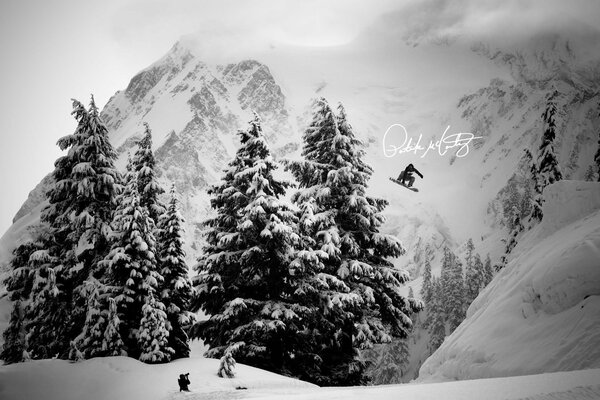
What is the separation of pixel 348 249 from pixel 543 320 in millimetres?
8329

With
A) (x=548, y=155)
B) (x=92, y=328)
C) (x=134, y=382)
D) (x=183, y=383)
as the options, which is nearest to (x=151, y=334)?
(x=92, y=328)

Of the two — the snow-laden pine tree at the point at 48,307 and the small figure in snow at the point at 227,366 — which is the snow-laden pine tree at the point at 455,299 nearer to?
the snow-laden pine tree at the point at 48,307

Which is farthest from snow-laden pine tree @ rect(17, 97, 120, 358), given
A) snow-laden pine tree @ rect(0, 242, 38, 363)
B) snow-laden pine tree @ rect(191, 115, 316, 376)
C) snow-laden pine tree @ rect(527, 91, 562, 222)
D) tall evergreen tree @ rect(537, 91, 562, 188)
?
tall evergreen tree @ rect(537, 91, 562, 188)

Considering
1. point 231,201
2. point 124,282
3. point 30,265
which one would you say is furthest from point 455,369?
point 30,265

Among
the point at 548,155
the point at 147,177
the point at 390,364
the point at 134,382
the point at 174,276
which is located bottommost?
the point at 390,364

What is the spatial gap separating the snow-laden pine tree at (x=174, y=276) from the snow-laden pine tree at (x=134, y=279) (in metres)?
1.58

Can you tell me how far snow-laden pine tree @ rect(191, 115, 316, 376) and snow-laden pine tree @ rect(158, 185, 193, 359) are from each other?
9.12 feet

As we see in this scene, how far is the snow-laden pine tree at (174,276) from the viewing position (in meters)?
18.4

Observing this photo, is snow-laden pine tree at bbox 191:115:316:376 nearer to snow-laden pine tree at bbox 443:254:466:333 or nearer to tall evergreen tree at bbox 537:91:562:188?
tall evergreen tree at bbox 537:91:562:188

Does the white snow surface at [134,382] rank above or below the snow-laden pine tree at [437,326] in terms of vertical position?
above

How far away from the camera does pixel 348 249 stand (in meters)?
16.0

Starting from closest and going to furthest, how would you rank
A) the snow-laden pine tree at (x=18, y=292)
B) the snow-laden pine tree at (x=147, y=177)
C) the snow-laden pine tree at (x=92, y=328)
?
the snow-laden pine tree at (x=92, y=328), the snow-laden pine tree at (x=18, y=292), the snow-laden pine tree at (x=147, y=177)

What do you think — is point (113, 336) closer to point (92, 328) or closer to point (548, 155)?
point (92, 328)

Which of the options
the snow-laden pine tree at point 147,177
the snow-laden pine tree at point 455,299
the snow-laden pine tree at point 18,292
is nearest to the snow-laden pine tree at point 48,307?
the snow-laden pine tree at point 18,292
